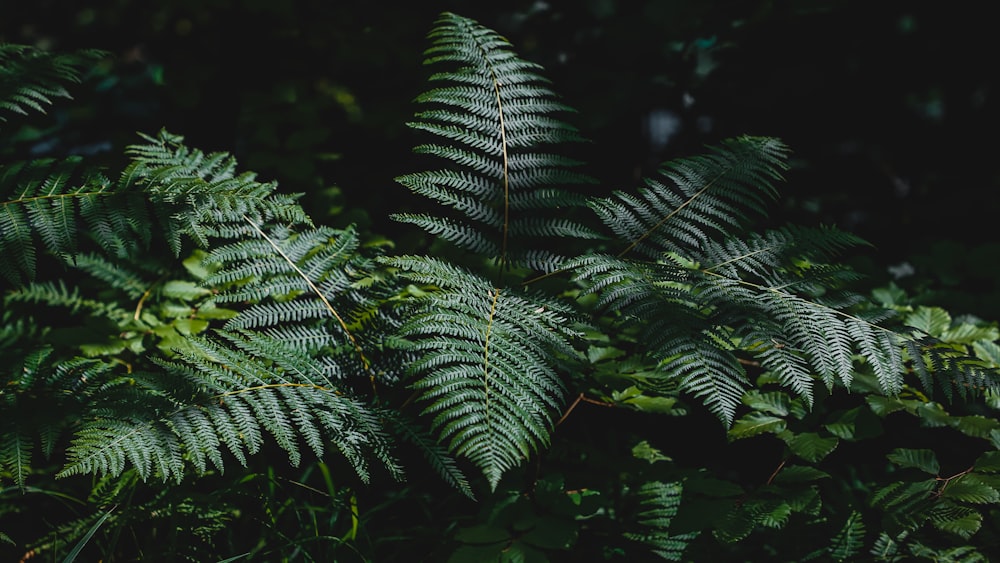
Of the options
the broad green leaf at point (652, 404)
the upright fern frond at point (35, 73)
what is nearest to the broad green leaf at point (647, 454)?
the broad green leaf at point (652, 404)

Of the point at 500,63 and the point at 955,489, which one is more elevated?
the point at 500,63

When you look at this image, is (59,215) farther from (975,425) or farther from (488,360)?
(975,425)

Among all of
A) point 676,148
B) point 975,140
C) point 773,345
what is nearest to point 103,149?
point 676,148

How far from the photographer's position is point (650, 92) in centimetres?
270

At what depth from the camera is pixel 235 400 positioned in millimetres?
1340

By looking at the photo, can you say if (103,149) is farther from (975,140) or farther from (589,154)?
(975,140)

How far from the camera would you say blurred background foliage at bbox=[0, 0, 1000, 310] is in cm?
271

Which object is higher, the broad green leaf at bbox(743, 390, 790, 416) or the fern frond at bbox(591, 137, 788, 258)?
the fern frond at bbox(591, 137, 788, 258)

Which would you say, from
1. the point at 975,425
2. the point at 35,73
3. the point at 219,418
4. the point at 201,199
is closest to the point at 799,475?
the point at 975,425

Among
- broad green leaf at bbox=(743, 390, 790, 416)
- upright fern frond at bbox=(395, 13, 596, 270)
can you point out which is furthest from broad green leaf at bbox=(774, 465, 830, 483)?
upright fern frond at bbox=(395, 13, 596, 270)

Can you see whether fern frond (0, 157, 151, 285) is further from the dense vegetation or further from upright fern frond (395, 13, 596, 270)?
upright fern frond (395, 13, 596, 270)

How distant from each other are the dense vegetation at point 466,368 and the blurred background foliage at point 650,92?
3.04 feet

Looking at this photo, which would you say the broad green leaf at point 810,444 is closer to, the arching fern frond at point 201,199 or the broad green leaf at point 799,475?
the broad green leaf at point 799,475

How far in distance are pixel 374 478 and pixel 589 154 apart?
1644 mm
